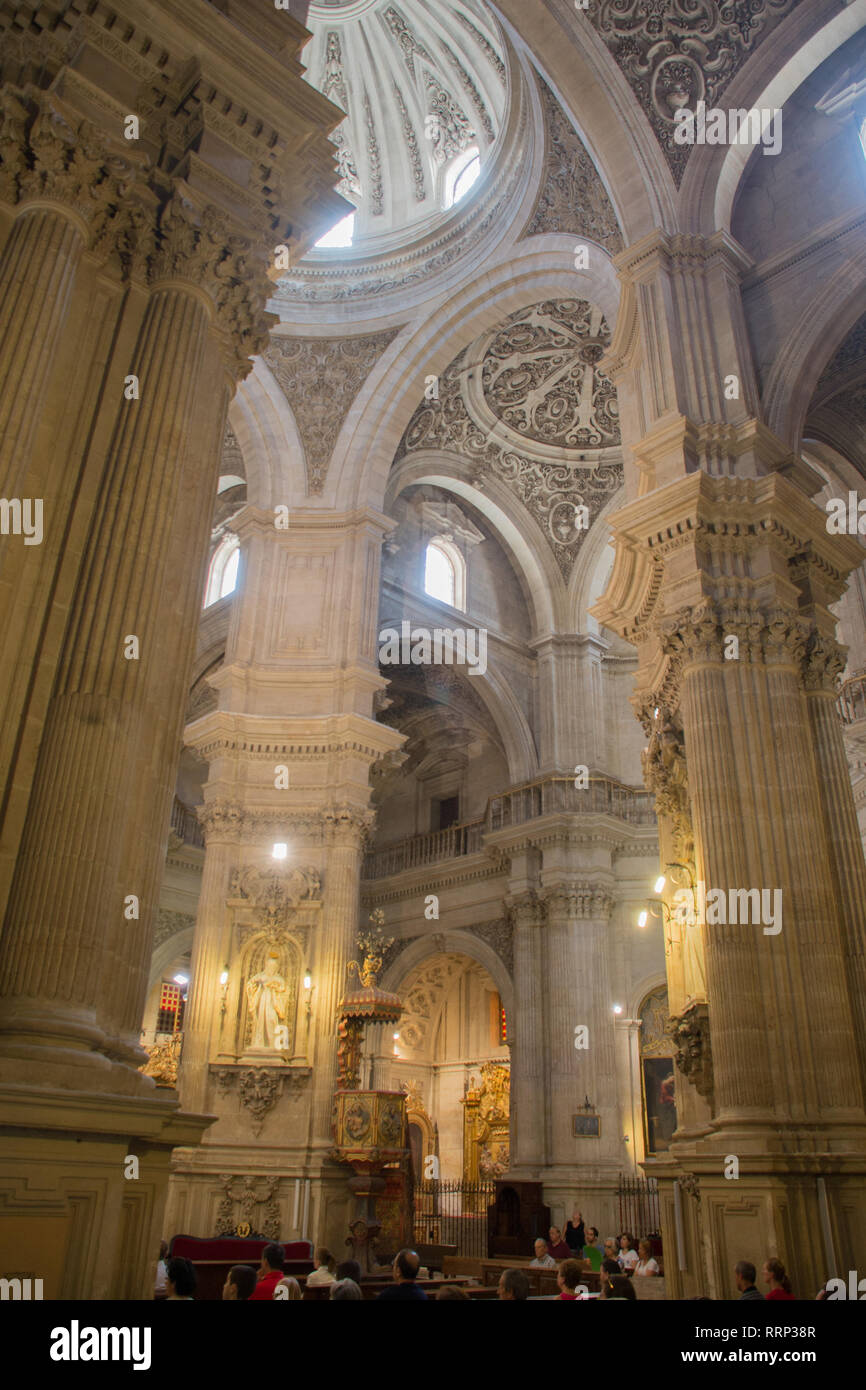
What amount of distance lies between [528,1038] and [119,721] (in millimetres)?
15822

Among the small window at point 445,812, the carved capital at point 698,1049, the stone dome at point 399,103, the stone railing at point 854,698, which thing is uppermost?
the stone dome at point 399,103

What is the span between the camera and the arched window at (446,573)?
2292cm

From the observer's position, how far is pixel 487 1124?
25.0 meters

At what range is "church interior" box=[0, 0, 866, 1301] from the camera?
230 inches

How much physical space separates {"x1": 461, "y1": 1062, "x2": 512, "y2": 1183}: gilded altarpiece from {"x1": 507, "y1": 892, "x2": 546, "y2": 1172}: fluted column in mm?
5484

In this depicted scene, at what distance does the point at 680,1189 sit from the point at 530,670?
47.1 ft

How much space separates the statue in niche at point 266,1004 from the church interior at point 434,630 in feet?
0.20

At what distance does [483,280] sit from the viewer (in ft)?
61.5

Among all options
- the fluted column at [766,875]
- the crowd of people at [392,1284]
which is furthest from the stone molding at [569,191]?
the crowd of people at [392,1284]

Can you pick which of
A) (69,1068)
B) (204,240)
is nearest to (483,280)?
(204,240)

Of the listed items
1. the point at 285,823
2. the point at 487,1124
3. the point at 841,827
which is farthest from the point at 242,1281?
the point at 487,1124

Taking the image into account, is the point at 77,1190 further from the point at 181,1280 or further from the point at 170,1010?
the point at 170,1010

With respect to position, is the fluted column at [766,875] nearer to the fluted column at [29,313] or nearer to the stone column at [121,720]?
the stone column at [121,720]

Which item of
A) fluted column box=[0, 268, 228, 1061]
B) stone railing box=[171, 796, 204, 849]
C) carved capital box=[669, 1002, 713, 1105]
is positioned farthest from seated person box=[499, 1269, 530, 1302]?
stone railing box=[171, 796, 204, 849]
